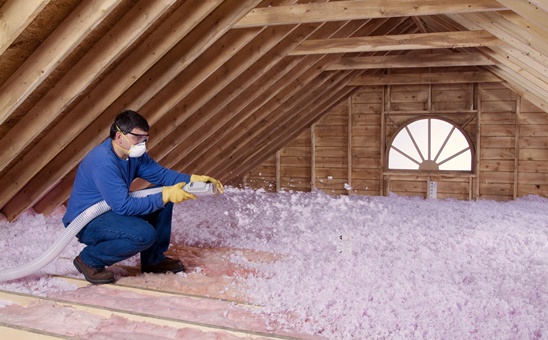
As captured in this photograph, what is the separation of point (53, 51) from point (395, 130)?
5.45 meters

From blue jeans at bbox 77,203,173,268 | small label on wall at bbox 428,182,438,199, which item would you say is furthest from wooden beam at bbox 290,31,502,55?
small label on wall at bbox 428,182,438,199

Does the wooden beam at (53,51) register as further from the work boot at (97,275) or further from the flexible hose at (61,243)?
the work boot at (97,275)

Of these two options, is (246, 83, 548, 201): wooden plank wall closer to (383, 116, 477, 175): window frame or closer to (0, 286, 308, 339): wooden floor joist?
(383, 116, 477, 175): window frame

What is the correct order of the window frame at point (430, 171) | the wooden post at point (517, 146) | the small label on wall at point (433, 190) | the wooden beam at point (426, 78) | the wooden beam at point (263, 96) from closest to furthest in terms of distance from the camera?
the wooden beam at point (263, 96), the wooden beam at point (426, 78), the wooden post at point (517, 146), the window frame at point (430, 171), the small label on wall at point (433, 190)

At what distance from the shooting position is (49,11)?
7.41 feet

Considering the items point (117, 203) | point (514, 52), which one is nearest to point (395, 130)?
point (514, 52)

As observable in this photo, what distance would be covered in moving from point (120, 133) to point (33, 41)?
0.58 m

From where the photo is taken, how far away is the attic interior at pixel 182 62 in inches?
95.2

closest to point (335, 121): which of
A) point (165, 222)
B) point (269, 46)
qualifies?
point (269, 46)

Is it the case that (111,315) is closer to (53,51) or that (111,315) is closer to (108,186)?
(108,186)

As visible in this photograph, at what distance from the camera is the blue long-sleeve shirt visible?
8.04 feet

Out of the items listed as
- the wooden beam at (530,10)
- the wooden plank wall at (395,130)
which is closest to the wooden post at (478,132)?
the wooden plank wall at (395,130)

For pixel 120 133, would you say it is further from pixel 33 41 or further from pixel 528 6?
pixel 528 6

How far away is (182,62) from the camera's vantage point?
3203 mm
